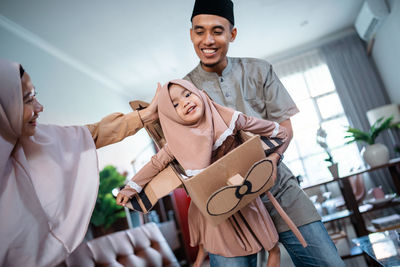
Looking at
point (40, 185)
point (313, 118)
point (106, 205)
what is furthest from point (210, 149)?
point (313, 118)

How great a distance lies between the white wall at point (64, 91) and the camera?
3.34m

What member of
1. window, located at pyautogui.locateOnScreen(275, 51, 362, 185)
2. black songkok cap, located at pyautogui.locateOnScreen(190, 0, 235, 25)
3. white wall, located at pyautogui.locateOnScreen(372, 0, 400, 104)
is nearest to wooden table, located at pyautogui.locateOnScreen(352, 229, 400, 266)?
black songkok cap, located at pyautogui.locateOnScreen(190, 0, 235, 25)

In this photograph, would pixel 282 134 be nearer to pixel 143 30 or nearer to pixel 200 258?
pixel 200 258

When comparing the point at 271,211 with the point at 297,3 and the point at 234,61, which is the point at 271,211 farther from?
the point at 297,3

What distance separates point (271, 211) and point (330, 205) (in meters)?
3.34

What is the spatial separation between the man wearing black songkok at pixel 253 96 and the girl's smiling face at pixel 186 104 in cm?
24

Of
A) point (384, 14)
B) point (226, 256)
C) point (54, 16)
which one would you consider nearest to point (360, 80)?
point (384, 14)

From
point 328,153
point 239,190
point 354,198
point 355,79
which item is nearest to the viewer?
point 239,190

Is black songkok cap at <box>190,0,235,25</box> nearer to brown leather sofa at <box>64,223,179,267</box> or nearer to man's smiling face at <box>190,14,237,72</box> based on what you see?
man's smiling face at <box>190,14,237,72</box>

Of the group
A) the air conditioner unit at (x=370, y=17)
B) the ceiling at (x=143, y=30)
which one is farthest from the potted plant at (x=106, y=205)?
the air conditioner unit at (x=370, y=17)

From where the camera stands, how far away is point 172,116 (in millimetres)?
1060

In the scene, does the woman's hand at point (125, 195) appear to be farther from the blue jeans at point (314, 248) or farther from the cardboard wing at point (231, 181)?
the blue jeans at point (314, 248)

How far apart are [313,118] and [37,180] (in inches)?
231

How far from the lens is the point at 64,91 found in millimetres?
3916
